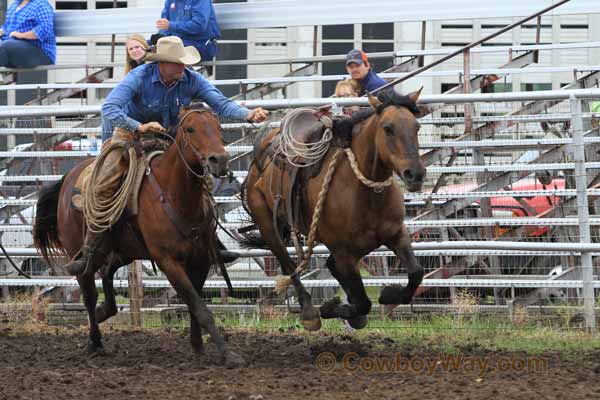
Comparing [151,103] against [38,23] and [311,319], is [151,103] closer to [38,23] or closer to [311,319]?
[311,319]

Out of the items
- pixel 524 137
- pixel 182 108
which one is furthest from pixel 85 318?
pixel 524 137

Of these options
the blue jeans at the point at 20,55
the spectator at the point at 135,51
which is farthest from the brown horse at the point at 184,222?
the blue jeans at the point at 20,55

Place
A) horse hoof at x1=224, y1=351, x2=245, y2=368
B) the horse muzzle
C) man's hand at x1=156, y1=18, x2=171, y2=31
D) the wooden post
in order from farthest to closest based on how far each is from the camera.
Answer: man's hand at x1=156, y1=18, x2=171, y2=31
the wooden post
horse hoof at x1=224, y1=351, x2=245, y2=368
the horse muzzle

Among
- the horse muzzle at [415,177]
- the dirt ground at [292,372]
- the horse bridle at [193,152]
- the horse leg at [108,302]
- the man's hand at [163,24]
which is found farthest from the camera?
the man's hand at [163,24]

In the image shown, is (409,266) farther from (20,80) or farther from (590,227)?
(20,80)

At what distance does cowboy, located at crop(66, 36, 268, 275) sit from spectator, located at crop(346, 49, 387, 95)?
1814mm

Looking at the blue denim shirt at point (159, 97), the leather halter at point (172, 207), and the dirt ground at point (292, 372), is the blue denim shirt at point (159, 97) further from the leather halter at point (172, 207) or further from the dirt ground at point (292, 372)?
the dirt ground at point (292, 372)

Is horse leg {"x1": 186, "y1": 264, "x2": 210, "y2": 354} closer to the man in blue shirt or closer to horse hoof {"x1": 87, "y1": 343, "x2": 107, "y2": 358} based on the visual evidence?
horse hoof {"x1": 87, "y1": 343, "x2": 107, "y2": 358}

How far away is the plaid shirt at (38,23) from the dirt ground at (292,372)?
19.5 ft

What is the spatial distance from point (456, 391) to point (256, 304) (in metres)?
4.22

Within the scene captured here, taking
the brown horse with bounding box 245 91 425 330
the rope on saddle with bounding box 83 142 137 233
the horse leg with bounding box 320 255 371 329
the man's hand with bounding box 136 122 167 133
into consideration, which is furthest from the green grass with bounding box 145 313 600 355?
the man's hand with bounding box 136 122 167 133

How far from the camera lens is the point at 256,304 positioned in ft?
34.8

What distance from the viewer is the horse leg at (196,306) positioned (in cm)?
800

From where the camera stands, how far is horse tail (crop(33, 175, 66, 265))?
32.1ft
